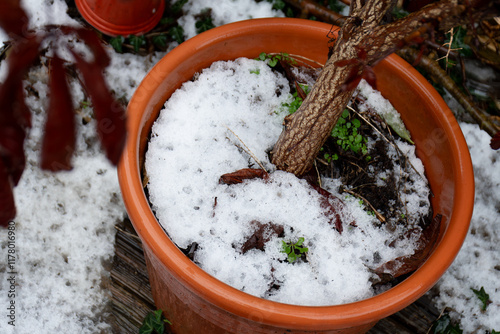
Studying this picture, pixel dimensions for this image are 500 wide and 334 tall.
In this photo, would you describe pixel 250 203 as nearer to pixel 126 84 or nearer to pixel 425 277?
pixel 425 277

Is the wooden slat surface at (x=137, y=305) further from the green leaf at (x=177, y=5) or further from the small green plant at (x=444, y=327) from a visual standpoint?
the green leaf at (x=177, y=5)

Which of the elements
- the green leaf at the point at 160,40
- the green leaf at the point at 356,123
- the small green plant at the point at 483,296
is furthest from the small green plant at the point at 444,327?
the green leaf at the point at 160,40

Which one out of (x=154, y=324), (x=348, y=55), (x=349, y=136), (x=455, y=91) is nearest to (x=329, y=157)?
(x=349, y=136)

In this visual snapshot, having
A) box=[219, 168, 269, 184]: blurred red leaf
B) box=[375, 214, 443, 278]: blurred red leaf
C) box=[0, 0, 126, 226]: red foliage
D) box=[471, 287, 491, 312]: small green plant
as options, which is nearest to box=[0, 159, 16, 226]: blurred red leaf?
box=[0, 0, 126, 226]: red foliage

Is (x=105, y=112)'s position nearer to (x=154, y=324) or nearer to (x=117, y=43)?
(x=154, y=324)

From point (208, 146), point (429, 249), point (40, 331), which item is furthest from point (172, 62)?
point (40, 331)

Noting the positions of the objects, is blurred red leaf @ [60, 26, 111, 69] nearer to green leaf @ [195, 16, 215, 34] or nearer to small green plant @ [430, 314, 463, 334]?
green leaf @ [195, 16, 215, 34]
